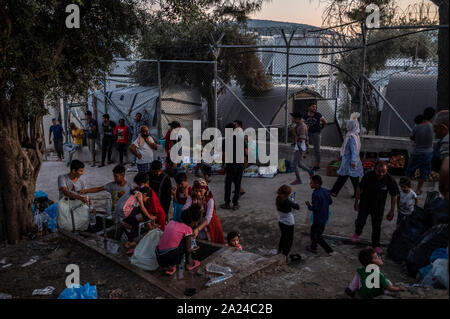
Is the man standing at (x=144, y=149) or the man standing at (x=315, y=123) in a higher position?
the man standing at (x=315, y=123)

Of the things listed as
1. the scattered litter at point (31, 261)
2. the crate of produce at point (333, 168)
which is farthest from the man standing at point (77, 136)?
the crate of produce at point (333, 168)

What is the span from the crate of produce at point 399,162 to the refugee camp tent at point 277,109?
455 centimetres

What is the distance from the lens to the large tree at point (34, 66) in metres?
5.85

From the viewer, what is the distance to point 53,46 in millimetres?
6551

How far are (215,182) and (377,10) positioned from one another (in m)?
6.30

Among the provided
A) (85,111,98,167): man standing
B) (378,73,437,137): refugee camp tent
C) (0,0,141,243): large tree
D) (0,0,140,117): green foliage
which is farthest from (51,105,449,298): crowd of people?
(85,111,98,167): man standing

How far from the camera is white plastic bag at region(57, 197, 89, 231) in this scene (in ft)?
21.2

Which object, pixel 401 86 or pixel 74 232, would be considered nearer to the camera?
pixel 74 232

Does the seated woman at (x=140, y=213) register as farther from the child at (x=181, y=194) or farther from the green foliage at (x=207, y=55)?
the green foliage at (x=207, y=55)

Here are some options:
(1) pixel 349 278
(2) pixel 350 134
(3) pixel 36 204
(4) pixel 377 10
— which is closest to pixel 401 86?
(4) pixel 377 10

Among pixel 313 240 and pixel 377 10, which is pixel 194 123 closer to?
pixel 377 10

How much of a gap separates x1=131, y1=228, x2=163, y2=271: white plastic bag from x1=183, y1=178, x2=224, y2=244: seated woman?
0.55 meters

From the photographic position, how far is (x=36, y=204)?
7.56 m

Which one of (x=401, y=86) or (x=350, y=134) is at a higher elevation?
(x=401, y=86)
